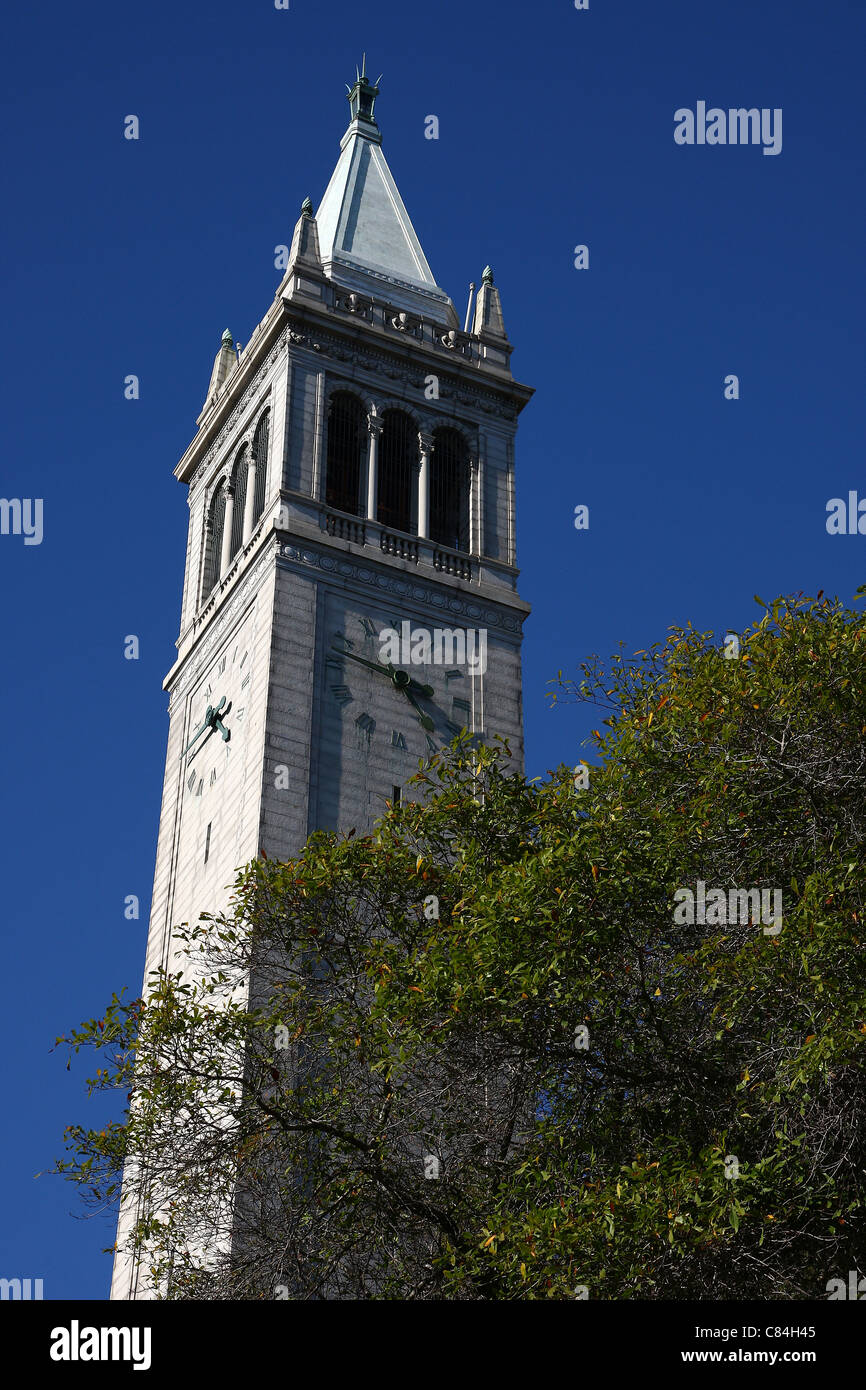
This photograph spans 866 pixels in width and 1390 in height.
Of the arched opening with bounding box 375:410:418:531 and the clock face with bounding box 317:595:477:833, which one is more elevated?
the arched opening with bounding box 375:410:418:531

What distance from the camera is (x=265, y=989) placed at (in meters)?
41.3

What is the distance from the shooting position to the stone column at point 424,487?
5569 cm

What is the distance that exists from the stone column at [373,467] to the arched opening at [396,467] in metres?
0.39

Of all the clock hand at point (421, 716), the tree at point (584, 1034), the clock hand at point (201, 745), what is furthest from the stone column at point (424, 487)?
the tree at point (584, 1034)

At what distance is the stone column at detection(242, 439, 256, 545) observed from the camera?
55938mm

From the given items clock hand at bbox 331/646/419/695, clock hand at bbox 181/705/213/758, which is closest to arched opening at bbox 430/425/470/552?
clock hand at bbox 331/646/419/695

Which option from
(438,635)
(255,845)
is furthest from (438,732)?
(255,845)

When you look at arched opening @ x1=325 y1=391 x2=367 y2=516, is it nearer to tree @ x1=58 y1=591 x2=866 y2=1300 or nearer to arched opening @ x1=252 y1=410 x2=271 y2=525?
arched opening @ x1=252 y1=410 x2=271 y2=525

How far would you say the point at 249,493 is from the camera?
2243 inches

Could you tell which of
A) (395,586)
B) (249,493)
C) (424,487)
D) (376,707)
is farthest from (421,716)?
(249,493)

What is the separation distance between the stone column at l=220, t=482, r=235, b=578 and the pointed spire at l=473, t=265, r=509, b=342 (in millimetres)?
9336

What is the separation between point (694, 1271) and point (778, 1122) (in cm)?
196
